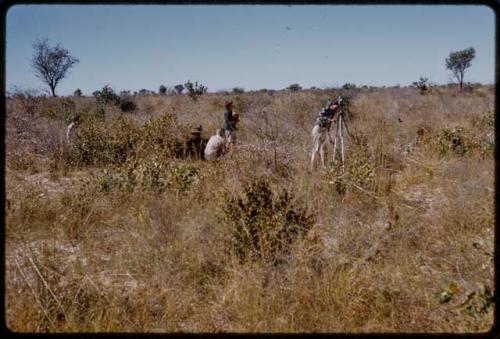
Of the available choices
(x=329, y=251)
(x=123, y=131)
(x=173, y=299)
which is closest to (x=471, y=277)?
(x=329, y=251)

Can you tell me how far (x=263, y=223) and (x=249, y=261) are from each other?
41cm

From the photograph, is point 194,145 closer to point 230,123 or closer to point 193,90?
point 230,123

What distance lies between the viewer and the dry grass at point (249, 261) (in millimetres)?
2680

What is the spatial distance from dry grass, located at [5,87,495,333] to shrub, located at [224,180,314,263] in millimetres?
89

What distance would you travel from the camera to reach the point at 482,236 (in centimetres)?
371

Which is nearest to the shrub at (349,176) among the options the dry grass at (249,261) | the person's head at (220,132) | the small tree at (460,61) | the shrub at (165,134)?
the dry grass at (249,261)

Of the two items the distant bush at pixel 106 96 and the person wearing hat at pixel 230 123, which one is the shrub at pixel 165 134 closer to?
the person wearing hat at pixel 230 123

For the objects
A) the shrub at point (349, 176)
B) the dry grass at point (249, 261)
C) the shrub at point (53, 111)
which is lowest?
the dry grass at point (249, 261)

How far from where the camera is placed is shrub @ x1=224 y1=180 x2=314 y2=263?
3230 mm

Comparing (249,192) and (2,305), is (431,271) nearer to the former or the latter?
(249,192)

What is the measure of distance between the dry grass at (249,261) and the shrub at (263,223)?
0.29 ft

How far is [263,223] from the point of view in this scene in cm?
336

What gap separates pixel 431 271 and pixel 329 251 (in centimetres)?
97

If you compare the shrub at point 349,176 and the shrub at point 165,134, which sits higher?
the shrub at point 165,134
